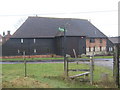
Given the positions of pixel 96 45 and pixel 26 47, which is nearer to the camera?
pixel 26 47

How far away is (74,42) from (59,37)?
3.65 m

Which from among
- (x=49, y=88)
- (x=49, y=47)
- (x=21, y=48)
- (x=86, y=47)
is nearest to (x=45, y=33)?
(x=49, y=47)

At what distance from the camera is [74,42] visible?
43.2m

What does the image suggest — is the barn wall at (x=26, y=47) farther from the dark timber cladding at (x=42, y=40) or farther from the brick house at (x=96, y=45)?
the brick house at (x=96, y=45)

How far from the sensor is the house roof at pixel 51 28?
145 feet

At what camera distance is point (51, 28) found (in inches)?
1841

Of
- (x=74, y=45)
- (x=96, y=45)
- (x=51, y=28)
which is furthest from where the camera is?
(x=96, y=45)

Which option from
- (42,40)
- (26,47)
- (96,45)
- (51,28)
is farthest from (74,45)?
(26,47)

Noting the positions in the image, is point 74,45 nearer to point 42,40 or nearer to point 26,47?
point 42,40

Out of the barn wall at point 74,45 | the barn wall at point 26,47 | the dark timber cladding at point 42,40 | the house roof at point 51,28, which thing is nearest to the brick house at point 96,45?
the house roof at point 51,28

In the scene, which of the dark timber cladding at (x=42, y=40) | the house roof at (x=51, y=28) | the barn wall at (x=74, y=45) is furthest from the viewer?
the house roof at (x=51, y=28)

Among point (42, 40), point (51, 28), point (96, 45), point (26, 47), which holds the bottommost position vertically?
point (26, 47)

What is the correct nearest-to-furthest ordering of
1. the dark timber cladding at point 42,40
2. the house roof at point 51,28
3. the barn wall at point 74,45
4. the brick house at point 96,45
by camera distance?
the barn wall at point 74,45
the dark timber cladding at point 42,40
the house roof at point 51,28
the brick house at point 96,45

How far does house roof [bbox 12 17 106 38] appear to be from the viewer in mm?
44125
